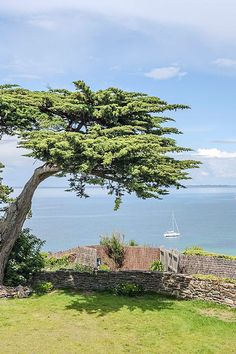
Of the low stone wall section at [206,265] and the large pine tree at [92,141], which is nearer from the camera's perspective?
the large pine tree at [92,141]

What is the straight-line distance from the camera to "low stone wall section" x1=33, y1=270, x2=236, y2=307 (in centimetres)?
1870

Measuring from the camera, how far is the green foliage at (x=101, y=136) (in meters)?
16.1

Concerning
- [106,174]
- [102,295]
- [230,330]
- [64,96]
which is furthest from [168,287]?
[64,96]

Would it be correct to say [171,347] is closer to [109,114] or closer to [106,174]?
[106,174]

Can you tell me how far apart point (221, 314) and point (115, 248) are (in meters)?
12.6

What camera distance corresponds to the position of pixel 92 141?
53.1 ft

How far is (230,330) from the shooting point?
15367mm

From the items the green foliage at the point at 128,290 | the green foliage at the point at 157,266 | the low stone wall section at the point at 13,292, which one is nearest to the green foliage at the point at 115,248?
the green foliage at the point at 157,266

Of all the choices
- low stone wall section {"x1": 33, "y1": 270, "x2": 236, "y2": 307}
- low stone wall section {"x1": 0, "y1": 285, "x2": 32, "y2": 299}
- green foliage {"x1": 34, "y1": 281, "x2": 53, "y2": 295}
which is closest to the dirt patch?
low stone wall section {"x1": 33, "y1": 270, "x2": 236, "y2": 307}

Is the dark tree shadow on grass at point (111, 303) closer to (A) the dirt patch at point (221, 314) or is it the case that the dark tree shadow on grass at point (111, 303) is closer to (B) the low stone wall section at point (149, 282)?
(B) the low stone wall section at point (149, 282)

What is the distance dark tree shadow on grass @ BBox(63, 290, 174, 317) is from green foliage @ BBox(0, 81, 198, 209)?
444 centimetres

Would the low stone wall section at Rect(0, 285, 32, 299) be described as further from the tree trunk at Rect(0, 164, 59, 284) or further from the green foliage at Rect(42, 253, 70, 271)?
the green foliage at Rect(42, 253, 70, 271)

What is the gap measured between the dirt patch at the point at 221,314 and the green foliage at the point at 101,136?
17.0 ft

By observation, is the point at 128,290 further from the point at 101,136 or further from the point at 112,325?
the point at 101,136
